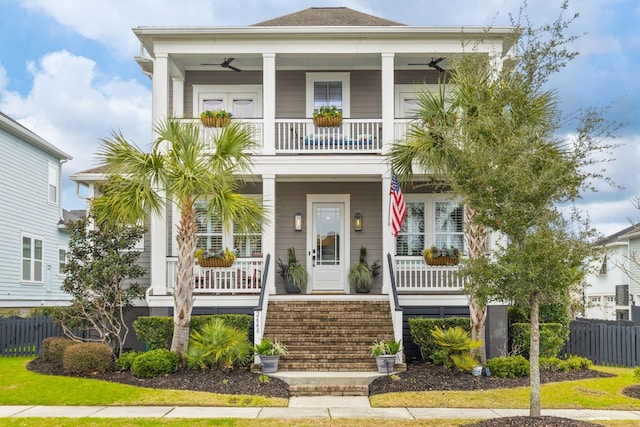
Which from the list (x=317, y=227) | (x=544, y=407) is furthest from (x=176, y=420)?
(x=317, y=227)

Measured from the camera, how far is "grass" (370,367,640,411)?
427 inches

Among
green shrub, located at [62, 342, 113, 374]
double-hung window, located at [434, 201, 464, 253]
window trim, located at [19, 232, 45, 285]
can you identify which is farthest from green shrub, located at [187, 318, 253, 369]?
window trim, located at [19, 232, 45, 285]

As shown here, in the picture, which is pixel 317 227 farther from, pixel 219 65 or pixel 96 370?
pixel 96 370

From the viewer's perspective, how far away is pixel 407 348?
1505cm

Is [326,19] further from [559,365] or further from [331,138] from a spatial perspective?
[559,365]

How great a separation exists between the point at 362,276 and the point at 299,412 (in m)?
7.10

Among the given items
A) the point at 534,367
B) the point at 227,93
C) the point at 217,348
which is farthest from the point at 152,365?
the point at 227,93

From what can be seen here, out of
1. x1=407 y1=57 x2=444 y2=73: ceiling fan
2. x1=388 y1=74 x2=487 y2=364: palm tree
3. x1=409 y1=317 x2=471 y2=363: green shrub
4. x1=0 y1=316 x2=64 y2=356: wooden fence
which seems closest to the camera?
x1=388 y1=74 x2=487 y2=364: palm tree

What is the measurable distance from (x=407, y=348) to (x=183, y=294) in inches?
207

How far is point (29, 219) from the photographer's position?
81.6 ft

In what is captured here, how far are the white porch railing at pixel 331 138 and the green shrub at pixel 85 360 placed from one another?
20.5 feet

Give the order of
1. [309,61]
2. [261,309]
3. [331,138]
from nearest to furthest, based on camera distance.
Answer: [261,309]
[331,138]
[309,61]

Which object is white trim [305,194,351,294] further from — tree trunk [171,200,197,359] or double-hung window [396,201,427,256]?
tree trunk [171,200,197,359]

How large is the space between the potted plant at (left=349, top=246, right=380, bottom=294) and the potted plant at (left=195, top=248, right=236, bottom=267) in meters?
3.35
